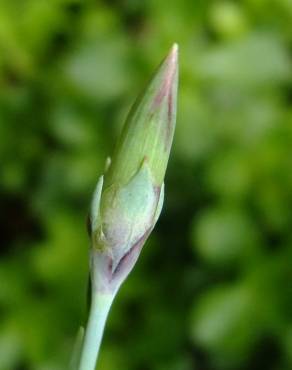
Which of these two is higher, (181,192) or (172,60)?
(172,60)

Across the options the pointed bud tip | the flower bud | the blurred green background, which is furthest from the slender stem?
the blurred green background

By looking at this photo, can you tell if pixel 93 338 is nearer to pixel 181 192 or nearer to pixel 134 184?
pixel 134 184

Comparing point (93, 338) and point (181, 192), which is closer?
point (93, 338)

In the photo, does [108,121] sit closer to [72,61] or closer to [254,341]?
[72,61]

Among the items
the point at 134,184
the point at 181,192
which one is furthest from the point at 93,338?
the point at 181,192

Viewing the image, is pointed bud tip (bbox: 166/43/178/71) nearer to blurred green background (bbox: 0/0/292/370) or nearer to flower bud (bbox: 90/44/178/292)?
flower bud (bbox: 90/44/178/292)

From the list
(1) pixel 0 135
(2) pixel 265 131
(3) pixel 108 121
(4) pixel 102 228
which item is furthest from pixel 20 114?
(4) pixel 102 228

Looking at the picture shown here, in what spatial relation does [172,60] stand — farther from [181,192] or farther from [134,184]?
[181,192]

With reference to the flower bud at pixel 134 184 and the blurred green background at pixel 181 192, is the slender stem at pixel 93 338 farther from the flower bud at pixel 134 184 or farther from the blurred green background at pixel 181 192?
the blurred green background at pixel 181 192
